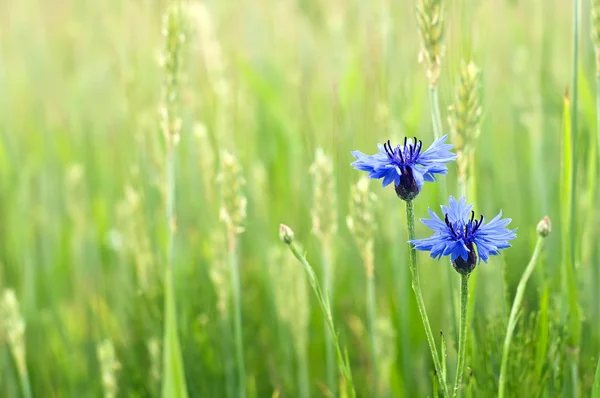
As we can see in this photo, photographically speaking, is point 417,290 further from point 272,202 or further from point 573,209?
point 272,202

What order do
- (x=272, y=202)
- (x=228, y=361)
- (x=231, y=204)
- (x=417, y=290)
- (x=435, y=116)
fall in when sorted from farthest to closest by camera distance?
(x=272, y=202), (x=228, y=361), (x=231, y=204), (x=435, y=116), (x=417, y=290)

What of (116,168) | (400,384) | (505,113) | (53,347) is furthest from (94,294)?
(505,113)

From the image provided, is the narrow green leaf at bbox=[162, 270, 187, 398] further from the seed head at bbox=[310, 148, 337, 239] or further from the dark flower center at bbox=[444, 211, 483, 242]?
the dark flower center at bbox=[444, 211, 483, 242]

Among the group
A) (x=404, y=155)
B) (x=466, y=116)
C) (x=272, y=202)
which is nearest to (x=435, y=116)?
(x=466, y=116)

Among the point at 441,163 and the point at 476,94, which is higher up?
the point at 476,94

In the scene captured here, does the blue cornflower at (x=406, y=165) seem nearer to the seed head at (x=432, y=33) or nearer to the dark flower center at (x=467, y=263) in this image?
the dark flower center at (x=467, y=263)

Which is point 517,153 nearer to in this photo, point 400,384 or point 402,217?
point 402,217
